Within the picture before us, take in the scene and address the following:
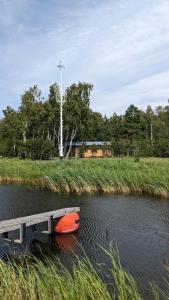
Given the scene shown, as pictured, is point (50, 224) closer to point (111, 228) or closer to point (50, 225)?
point (50, 225)

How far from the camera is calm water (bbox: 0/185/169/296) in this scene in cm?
886

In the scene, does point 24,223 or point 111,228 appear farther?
point 111,228

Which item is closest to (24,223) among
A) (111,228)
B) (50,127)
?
(111,228)

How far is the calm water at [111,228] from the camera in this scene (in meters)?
8.86

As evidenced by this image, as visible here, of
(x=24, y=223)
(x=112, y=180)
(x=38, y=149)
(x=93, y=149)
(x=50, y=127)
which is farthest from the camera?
(x=93, y=149)

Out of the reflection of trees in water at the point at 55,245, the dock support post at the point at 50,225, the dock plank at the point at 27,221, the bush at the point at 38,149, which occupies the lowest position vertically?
the reflection of trees in water at the point at 55,245

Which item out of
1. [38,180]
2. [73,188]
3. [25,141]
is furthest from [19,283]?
[25,141]

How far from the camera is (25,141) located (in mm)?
44844

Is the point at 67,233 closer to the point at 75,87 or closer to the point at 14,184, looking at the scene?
the point at 14,184

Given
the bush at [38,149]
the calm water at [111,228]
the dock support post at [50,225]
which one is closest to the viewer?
the calm water at [111,228]

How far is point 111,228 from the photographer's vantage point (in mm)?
11688

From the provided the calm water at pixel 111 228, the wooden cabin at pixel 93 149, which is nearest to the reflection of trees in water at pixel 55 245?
the calm water at pixel 111 228

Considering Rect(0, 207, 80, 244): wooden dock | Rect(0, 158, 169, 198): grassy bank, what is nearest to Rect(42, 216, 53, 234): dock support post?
Rect(0, 207, 80, 244): wooden dock

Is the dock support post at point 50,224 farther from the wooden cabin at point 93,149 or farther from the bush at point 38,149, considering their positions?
the wooden cabin at point 93,149
